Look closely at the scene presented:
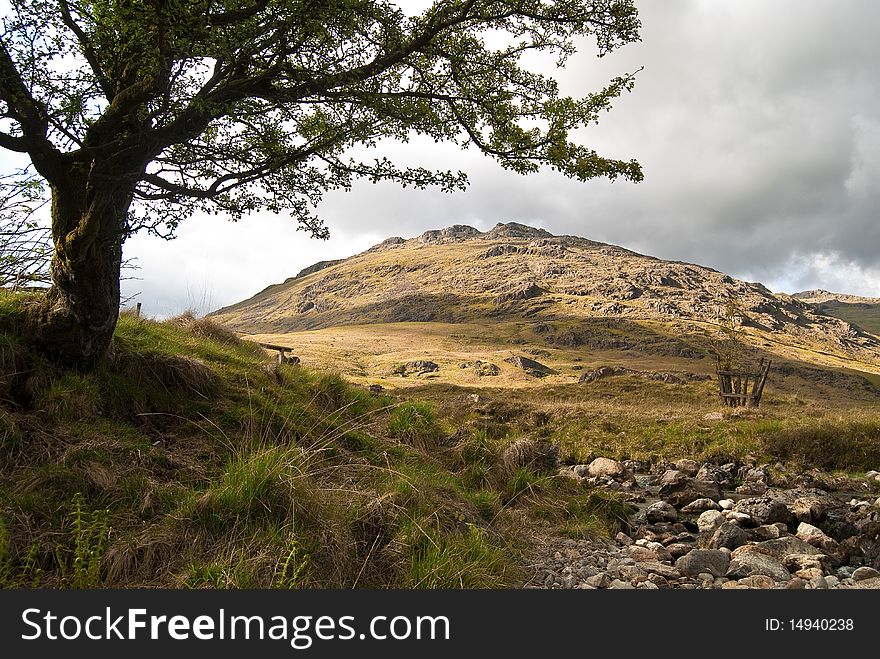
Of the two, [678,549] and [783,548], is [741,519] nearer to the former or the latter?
[783,548]

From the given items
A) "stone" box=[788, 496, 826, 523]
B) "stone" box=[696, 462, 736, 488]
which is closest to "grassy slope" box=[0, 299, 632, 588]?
"stone" box=[788, 496, 826, 523]

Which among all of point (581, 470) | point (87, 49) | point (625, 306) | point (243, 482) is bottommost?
point (581, 470)

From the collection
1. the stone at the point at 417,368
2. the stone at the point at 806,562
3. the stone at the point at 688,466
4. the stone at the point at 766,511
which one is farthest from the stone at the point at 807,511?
the stone at the point at 417,368

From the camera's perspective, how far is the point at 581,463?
52.8 feet

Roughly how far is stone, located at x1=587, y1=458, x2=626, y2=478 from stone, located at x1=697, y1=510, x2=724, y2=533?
183 inches

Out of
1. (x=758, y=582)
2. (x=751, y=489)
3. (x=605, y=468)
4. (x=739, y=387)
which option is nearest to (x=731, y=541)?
(x=758, y=582)

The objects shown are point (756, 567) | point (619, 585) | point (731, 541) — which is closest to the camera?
point (619, 585)

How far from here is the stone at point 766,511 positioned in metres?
9.37

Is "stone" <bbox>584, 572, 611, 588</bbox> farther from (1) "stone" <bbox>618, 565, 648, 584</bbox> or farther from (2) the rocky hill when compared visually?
(2) the rocky hill

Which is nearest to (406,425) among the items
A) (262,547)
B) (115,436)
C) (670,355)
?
(115,436)

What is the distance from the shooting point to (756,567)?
682 centimetres

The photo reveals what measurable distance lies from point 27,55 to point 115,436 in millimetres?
4560

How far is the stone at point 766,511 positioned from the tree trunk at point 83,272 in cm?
1128

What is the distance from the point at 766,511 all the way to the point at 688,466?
5654mm
